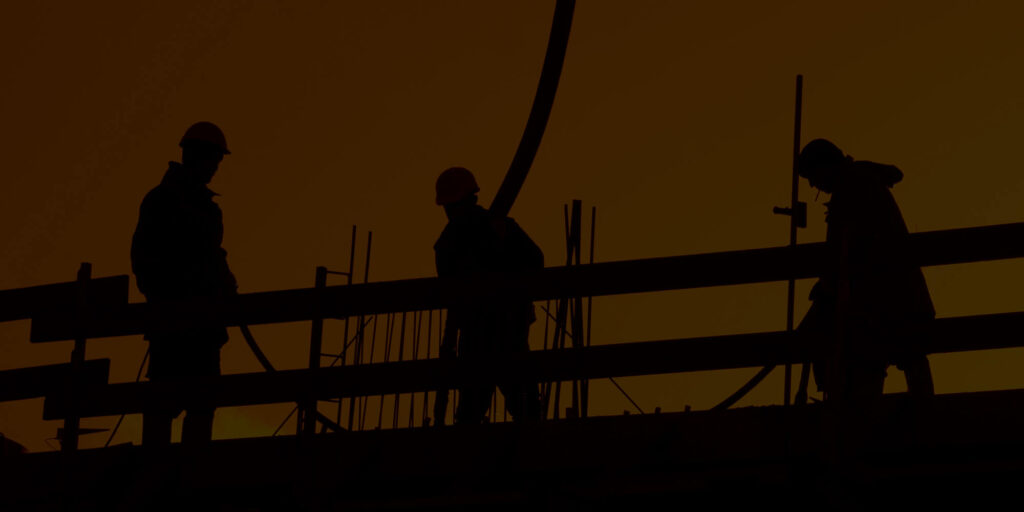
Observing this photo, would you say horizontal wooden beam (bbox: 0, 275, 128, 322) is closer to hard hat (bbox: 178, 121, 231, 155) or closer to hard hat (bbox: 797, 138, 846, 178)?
hard hat (bbox: 178, 121, 231, 155)

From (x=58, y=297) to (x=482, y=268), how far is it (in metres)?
2.26

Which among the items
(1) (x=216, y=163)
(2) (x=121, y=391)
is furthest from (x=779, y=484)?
(1) (x=216, y=163)

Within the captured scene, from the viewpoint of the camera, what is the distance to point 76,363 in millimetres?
6938

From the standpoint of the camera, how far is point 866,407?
224 inches

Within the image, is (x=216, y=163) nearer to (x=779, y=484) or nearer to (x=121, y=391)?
(x=121, y=391)

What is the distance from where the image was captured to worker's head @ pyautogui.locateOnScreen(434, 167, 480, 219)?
28.6 ft

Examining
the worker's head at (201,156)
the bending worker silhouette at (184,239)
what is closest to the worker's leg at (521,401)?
the bending worker silhouette at (184,239)

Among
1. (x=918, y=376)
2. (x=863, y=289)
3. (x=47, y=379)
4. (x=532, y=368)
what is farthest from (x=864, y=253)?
(x=47, y=379)

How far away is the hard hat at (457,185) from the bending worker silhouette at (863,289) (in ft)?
6.95

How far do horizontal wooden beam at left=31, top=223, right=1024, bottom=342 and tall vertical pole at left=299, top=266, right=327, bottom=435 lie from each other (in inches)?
7.2

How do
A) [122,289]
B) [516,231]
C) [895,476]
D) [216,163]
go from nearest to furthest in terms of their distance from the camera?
[895,476] → [122,289] → [216,163] → [516,231]

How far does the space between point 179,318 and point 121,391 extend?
1.28 ft

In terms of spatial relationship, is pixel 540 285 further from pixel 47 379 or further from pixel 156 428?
pixel 47 379

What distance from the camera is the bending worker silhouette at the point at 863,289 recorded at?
5.64 meters
